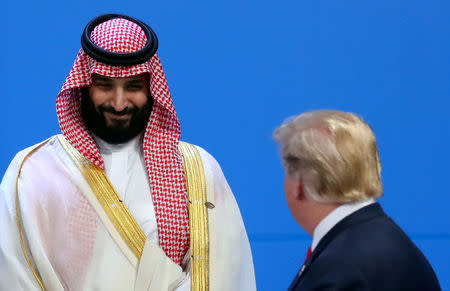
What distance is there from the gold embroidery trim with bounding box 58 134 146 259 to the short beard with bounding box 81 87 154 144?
103 millimetres

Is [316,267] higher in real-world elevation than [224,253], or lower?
higher

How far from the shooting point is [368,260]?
1.89 metres

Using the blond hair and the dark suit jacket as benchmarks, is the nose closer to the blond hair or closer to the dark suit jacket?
the blond hair

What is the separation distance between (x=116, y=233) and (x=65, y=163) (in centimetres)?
Answer: 30

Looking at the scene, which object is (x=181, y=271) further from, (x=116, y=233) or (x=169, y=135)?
(x=169, y=135)

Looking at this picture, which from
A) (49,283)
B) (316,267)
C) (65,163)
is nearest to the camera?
(316,267)

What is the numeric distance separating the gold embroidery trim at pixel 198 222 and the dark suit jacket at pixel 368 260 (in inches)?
38.0

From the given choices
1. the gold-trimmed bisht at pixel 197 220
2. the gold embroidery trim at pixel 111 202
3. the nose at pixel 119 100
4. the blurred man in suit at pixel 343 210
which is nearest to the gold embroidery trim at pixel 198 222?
the gold-trimmed bisht at pixel 197 220

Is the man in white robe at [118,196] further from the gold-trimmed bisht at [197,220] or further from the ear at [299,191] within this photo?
the ear at [299,191]

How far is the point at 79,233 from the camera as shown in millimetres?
2891

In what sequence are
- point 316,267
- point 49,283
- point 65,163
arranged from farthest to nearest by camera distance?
point 65,163 → point 49,283 → point 316,267

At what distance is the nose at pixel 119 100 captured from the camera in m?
3.00

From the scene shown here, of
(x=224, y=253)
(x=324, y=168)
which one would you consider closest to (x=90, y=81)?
(x=224, y=253)

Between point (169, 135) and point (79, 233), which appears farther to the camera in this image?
point (169, 135)
